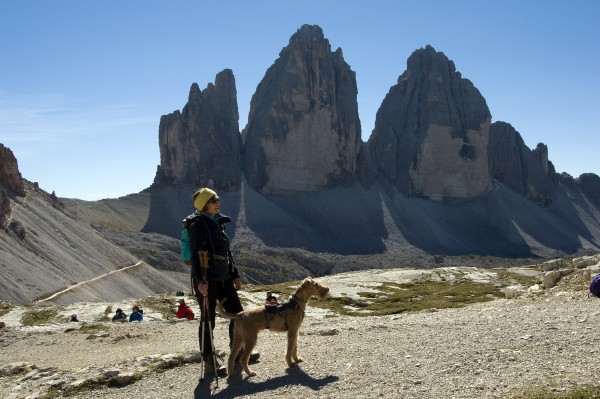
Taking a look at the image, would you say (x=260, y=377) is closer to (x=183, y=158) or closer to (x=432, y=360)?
(x=432, y=360)

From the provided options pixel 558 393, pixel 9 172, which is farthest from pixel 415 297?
pixel 9 172

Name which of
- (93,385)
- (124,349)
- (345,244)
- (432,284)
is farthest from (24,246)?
(345,244)

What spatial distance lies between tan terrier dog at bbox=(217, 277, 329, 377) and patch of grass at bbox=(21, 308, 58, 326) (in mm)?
30415

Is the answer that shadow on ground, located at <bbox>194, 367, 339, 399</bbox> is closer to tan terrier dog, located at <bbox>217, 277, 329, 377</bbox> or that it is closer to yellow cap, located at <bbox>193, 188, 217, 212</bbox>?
tan terrier dog, located at <bbox>217, 277, 329, 377</bbox>

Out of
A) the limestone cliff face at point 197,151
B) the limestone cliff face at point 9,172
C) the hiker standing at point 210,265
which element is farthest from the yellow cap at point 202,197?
the limestone cliff face at point 197,151

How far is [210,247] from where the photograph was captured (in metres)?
13.6

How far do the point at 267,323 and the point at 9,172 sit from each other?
8635cm

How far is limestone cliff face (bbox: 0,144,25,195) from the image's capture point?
87.9m

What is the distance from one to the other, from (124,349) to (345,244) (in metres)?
161

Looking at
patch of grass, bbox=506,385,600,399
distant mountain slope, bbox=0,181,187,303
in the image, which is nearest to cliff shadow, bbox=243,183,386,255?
distant mountain slope, bbox=0,181,187,303

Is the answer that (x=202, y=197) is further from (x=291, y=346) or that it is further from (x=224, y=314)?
(x=291, y=346)

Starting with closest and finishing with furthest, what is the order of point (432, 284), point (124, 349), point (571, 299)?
1. point (124, 349)
2. point (571, 299)
3. point (432, 284)

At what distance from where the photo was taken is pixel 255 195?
632 ft

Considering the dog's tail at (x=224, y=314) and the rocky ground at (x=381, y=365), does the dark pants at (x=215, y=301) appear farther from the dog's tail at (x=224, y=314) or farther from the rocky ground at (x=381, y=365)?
the rocky ground at (x=381, y=365)
